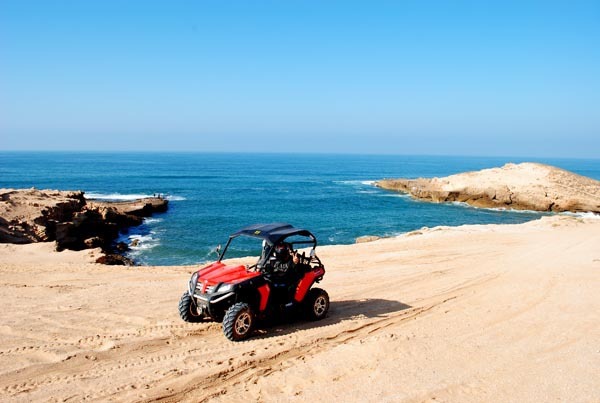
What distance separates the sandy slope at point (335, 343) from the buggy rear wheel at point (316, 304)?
10.1 inches

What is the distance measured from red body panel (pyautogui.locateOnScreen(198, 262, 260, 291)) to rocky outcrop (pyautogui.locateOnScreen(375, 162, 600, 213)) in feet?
153

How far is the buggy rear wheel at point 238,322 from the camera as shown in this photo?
7.77 metres

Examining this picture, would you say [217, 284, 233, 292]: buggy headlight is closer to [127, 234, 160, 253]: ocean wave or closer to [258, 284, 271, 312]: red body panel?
[258, 284, 271, 312]: red body panel

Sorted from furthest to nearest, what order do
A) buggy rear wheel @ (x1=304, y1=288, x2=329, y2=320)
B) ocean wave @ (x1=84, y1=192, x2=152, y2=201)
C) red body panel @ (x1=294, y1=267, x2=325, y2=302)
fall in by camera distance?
1. ocean wave @ (x1=84, y1=192, x2=152, y2=201)
2. buggy rear wheel @ (x1=304, y1=288, x2=329, y2=320)
3. red body panel @ (x1=294, y1=267, x2=325, y2=302)

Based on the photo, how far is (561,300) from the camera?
10742mm

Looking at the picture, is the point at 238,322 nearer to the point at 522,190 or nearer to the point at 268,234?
the point at 268,234

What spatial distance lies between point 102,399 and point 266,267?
3866mm

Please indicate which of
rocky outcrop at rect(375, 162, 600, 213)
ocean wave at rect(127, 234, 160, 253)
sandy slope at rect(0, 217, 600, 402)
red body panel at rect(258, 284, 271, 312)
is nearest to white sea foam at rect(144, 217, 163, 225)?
ocean wave at rect(127, 234, 160, 253)

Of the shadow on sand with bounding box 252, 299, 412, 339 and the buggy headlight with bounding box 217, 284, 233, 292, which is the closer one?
the buggy headlight with bounding box 217, 284, 233, 292

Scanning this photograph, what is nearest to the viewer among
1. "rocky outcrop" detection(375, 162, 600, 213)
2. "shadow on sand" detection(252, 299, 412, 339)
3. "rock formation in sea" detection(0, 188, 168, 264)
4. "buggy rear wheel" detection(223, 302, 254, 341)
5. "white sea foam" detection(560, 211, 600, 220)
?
"buggy rear wheel" detection(223, 302, 254, 341)

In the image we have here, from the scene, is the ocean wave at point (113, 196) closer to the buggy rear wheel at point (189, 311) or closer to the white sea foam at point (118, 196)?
the white sea foam at point (118, 196)

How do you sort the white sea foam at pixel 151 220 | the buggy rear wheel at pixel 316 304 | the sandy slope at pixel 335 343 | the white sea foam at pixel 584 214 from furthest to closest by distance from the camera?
1. the white sea foam at pixel 584 214
2. the white sea foam at pixel 151 220
3. the buggy rear wheel at pixel 316 304
4. the sandy slope at pixel 335 343

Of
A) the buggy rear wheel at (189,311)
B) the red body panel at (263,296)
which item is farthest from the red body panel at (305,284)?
the buggy rear wheel at (189,311)

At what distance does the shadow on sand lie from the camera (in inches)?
338
